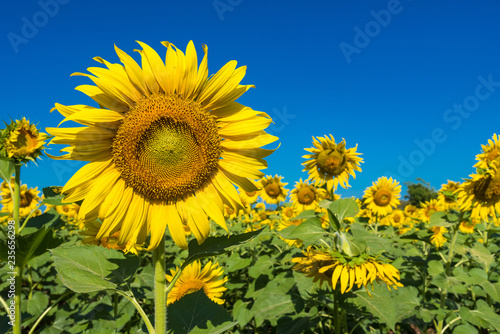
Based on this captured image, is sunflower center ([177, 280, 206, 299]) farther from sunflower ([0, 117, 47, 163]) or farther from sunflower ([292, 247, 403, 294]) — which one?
sunflower ([0, 117, 47, 163])

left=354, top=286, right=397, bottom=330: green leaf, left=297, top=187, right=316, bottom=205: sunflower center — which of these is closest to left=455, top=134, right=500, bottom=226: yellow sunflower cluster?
left=354, top=286, right=397, bottom=330: green leaf

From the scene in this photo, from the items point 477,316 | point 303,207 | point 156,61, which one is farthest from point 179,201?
point 303,207

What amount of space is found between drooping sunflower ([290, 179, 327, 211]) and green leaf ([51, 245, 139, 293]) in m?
6.43

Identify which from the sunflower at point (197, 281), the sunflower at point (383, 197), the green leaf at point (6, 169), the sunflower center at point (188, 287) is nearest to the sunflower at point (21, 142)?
the green leaf at point (6, 169)

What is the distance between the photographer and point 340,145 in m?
6.98

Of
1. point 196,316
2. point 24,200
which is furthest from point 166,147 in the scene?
point 24,200

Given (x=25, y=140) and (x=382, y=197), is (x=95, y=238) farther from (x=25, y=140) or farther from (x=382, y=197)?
(x=382, y=197)

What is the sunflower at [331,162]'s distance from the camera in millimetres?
6945

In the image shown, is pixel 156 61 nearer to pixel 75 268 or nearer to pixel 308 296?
pixel 75 268

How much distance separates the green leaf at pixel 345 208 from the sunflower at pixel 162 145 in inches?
74.3

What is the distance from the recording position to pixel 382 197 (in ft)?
28.1

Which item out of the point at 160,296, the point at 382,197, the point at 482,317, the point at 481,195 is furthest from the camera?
the point at 382,197

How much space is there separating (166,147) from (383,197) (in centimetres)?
778

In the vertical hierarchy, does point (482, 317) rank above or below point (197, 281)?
above
